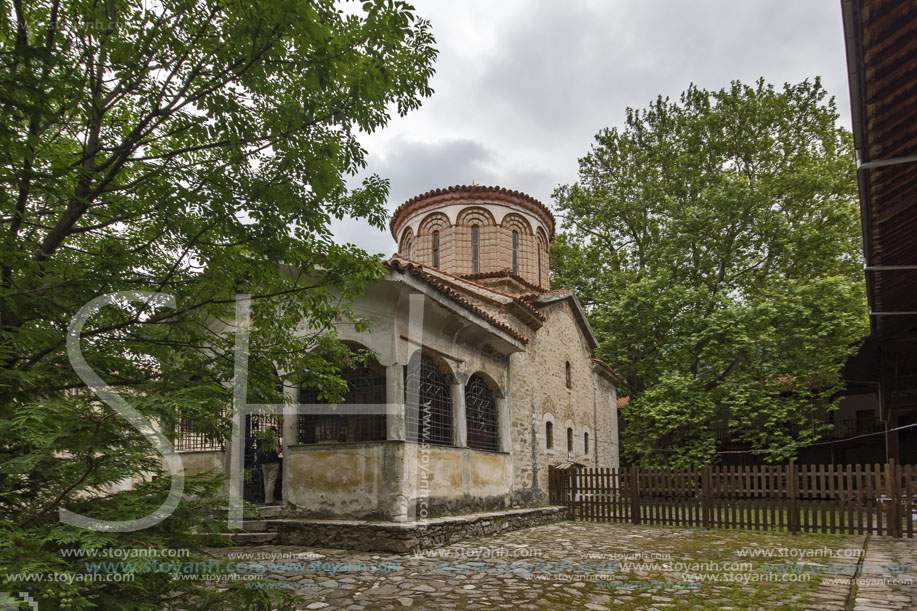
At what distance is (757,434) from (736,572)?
11.1 metres

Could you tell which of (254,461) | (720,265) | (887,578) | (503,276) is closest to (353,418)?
(254,461)

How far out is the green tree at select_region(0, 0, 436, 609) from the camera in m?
3.03

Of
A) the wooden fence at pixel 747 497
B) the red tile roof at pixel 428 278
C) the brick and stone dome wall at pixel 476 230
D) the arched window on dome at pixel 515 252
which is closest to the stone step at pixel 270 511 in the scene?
the red tile roof at pixel 428 278

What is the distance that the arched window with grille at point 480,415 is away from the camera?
36.6ft

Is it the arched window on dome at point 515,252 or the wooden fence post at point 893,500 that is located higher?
the arched window on dome at point 515,252

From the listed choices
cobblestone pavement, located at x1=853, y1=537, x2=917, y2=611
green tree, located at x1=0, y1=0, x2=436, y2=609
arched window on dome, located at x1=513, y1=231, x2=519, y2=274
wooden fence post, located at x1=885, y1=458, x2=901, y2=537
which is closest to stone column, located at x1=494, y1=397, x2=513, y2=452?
arched window on dome, located at x1=513, y1=231, x2=519, y2=274

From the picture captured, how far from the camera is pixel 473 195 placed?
54.0 feet

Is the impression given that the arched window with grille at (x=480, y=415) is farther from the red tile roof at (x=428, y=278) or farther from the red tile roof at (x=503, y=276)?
the red tile roof at (x=503, y=276)

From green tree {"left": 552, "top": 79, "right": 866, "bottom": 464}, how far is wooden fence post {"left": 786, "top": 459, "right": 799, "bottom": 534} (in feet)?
17.5

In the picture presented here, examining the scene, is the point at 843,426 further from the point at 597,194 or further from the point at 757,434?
the point at 597,194

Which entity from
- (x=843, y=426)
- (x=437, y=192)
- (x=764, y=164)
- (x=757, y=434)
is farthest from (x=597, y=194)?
(x=843, y=426)

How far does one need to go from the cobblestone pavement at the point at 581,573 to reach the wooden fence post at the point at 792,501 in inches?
34.2

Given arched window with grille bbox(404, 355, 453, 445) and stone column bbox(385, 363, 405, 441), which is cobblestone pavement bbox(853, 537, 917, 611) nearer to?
stone column bbox(385, 363, 405, 441)

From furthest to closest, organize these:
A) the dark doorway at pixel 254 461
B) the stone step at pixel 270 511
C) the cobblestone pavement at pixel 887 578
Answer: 1. the dark doorway at pixel 254 461
2. the stone step at pixel 270 511
3. the cobblestone pavement at pixel 887 578
